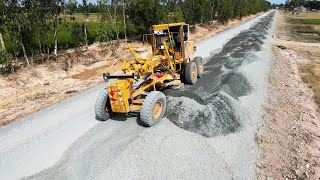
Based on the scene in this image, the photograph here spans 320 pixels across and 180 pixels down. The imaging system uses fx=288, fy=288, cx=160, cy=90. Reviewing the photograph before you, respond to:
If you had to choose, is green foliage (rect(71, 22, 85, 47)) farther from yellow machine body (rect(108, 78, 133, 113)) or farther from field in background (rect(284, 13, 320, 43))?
field in background (rect(284, 13, 320, 43))

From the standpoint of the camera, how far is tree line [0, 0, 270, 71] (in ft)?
58.1

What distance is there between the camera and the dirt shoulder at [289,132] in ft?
27.2

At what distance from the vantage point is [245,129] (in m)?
9.98

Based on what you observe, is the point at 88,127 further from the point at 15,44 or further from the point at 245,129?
the point at 15,44

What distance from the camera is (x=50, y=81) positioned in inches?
669

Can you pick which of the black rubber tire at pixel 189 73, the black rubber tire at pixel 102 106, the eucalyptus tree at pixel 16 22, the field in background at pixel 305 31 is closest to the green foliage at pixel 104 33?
the eucalyptus tree at pixel 16 22

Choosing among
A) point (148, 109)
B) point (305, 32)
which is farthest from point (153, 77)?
point (305, 32)

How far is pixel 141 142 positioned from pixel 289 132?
5.73 m

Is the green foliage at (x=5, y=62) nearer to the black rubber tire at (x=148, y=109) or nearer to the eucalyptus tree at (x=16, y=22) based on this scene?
the eucalyptus tree at (x=16, y=22)

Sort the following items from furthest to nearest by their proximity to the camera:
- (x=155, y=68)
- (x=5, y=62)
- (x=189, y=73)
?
(x=5, y=62) < (x=189, y=73) < (x=155, y=68)

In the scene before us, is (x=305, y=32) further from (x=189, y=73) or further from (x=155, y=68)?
(x=155, y=68)

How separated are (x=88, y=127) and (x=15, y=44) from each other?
1170 cm

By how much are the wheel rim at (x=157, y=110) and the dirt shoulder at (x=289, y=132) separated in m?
3.43

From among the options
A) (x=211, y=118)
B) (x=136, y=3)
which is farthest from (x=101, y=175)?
(x=136, y=3)
